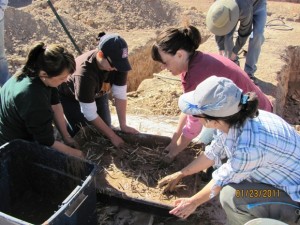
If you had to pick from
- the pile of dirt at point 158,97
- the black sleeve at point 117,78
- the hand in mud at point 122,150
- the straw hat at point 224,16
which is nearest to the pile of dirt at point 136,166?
the hand in mud at point 122,150

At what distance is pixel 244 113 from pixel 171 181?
1.00 meters

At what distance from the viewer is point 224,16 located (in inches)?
183

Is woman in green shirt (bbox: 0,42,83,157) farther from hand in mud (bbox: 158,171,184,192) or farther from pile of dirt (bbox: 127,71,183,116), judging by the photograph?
pile of dirt (bbox: 127,71,183,116)

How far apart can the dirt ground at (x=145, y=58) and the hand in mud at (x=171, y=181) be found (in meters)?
0.07

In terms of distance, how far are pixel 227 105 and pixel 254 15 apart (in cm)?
332

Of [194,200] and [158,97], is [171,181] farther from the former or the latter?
[158,97]

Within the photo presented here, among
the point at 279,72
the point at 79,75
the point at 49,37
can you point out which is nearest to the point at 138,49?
the point at 49,37

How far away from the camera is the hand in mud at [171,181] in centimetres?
305

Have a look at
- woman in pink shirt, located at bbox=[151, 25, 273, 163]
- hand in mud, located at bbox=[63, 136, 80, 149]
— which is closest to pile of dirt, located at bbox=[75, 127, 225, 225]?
hand in mud, located at bbox=[63, 136, 80, 149]

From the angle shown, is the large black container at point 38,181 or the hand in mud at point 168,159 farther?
the hand in mud at point 168,159

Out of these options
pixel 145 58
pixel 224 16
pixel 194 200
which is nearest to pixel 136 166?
pixel 194 200
